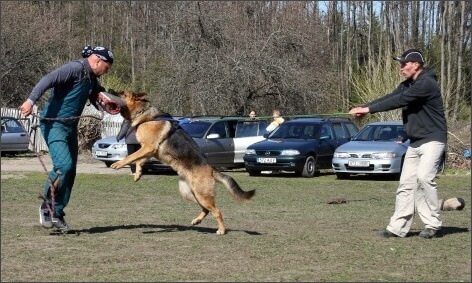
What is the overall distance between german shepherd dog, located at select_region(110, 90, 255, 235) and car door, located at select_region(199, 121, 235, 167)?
42.0 ft

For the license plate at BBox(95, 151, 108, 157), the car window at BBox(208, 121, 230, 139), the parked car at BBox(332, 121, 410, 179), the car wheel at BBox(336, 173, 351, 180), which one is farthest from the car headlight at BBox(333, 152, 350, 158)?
the license plate at BBox(95, 151, 108, 157)

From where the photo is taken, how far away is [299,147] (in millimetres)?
22438

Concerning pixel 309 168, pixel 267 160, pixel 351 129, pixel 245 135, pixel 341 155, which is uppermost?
pixel 351 129

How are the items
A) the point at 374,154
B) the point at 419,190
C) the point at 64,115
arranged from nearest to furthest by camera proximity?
the point at 64,115 → the point at 419,190 → the point at 374,154

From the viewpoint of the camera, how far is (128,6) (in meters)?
42.6

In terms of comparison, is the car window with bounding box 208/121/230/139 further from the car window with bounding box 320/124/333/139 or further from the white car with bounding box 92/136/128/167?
the car window with bounding box 320/124/333/139

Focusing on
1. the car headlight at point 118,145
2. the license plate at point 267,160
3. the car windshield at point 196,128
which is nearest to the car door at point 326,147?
the license plate at point 267,160

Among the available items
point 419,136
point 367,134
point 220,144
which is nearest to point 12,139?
point 220,144

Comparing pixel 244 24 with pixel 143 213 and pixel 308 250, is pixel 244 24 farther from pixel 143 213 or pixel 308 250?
pixel 308 250

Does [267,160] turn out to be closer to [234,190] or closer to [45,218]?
[234,190]

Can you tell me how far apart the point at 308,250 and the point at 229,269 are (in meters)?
1.47

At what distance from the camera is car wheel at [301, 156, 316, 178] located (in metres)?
22.4

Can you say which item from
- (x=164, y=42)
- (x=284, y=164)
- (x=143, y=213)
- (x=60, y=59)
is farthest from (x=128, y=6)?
(x=143, y=213)

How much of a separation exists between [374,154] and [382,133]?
1.33 metres
